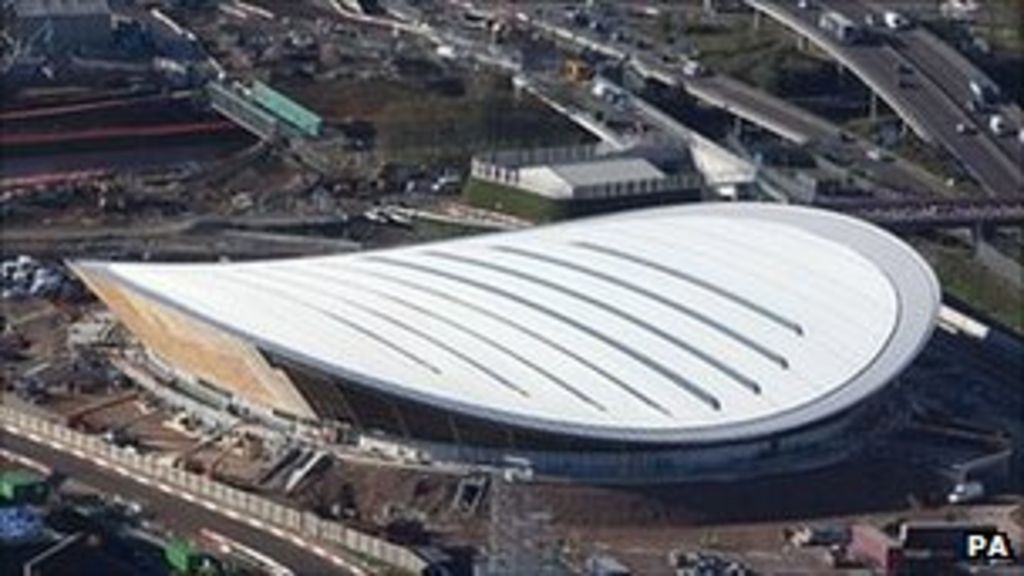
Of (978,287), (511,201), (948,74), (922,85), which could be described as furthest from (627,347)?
(948,74)

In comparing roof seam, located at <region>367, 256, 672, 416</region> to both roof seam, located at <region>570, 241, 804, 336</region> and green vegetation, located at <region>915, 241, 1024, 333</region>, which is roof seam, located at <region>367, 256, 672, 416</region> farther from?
green vegetation, located at <region>915, 241, 1024, 333</region>

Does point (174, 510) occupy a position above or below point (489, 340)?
below

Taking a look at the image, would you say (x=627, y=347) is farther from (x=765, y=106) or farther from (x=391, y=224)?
(x=765, y=106)

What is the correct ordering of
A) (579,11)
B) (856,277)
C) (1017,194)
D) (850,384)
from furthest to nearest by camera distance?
(579,11) → (1017,194) → (856,277) → (850,384)

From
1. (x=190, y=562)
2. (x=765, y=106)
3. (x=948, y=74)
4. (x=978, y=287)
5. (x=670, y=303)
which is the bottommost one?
(x=765, y=106)

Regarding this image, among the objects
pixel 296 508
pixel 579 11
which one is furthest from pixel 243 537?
pixel 579 11

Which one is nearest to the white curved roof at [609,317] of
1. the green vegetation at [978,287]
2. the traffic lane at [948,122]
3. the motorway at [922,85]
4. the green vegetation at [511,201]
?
the green vegetation at [978,287]

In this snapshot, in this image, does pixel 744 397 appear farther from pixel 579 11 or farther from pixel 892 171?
pixel 579 11
